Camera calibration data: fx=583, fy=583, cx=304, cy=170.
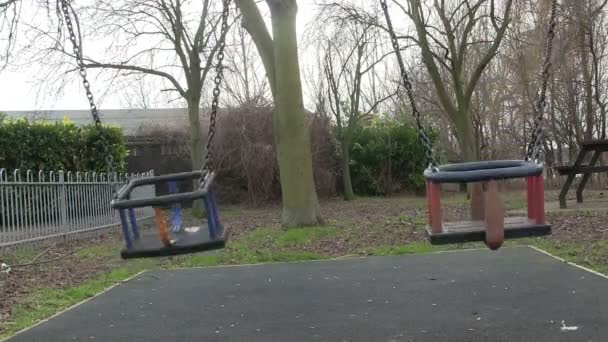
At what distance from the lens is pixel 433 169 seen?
328 centimetres

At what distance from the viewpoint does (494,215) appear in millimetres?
3139

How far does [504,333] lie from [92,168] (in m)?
11.7

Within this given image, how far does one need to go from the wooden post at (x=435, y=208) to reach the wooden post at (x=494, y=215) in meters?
0.26

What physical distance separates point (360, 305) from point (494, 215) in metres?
1.87

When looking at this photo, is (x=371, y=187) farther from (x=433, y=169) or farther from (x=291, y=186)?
(x=433, y=169)

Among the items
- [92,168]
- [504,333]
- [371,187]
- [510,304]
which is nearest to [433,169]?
[504,333]

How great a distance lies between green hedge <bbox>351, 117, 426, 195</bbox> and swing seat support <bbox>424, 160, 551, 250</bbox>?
17250mm

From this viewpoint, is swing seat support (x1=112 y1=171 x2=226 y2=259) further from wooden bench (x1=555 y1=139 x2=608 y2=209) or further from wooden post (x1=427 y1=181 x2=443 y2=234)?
wooden bench (x1=555 y1=139 x2=608 y2=209)

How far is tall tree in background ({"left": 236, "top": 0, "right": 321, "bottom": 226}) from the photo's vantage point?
9750mm

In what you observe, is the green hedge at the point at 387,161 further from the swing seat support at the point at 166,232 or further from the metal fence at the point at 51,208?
the swing seat support at the point at 166,232

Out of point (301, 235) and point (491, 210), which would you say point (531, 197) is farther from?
point (301, 235)

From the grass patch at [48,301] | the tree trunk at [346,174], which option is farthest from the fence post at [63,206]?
the tree trunk at [346,174]

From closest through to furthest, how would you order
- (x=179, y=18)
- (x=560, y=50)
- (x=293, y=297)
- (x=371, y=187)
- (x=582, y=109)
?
(x=293, y=297), (x=179, y=18), (x=560, y=50), (x=371, y=187), (x=582, y=109)

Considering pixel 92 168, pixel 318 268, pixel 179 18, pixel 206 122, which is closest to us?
pixel 318 268
